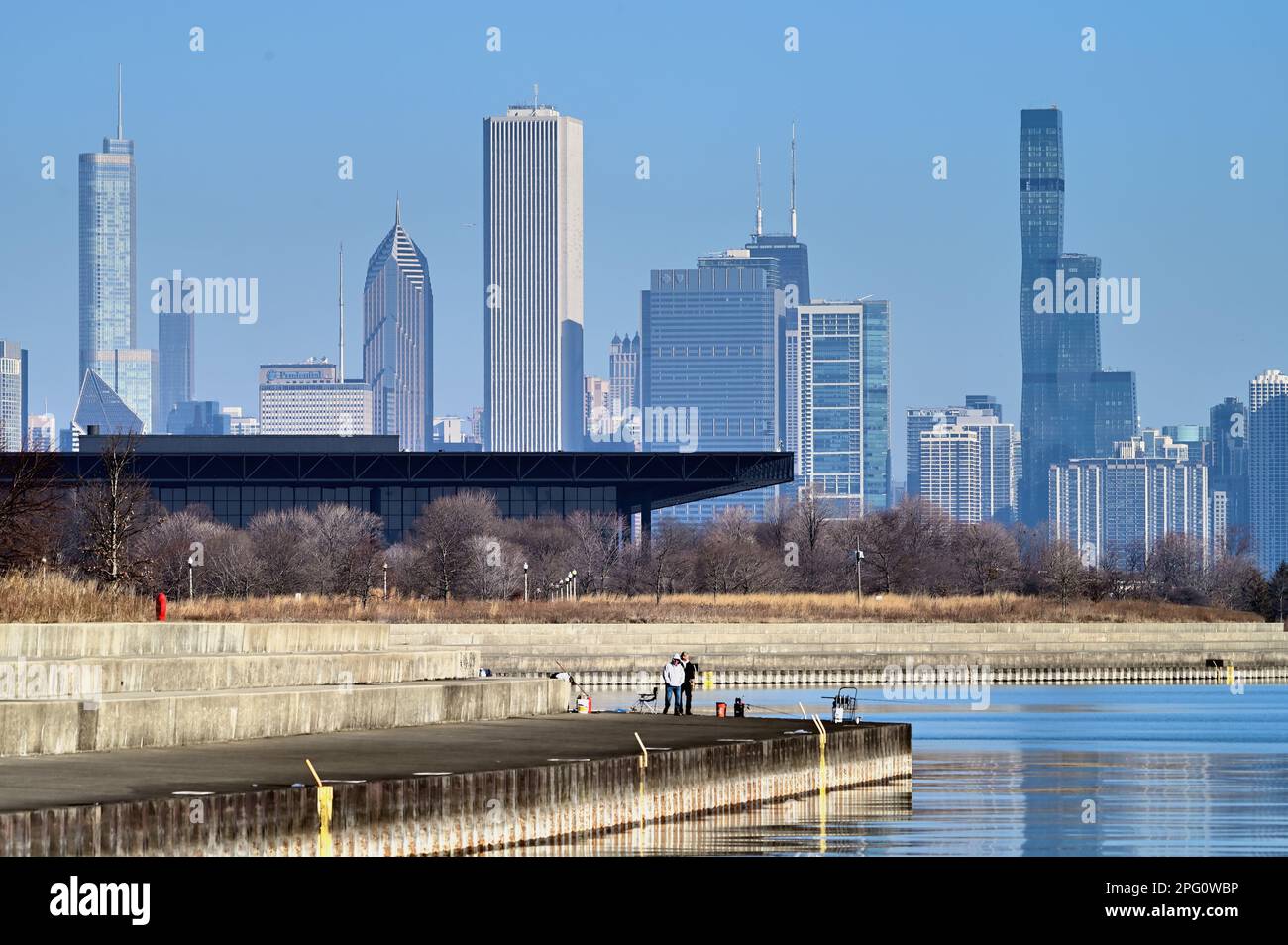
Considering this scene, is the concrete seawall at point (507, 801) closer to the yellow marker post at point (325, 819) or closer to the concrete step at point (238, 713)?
the yellow marker post at point (325, 819)

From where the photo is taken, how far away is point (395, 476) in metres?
158

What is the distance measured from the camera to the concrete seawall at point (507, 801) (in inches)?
933

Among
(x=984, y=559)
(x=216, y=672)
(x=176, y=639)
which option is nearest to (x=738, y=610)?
(x=984, y=559)

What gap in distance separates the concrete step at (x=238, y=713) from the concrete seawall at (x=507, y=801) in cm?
96

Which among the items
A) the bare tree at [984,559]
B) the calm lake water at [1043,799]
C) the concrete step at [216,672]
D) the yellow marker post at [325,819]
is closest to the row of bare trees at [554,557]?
the bare tree at [984,559]

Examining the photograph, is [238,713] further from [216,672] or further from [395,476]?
[395,476]

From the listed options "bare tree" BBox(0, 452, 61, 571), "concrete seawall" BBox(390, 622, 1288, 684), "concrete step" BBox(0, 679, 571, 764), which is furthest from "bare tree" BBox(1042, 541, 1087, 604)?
"concrete step" BBox(0, 679, 571, 764)

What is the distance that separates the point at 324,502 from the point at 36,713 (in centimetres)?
12790

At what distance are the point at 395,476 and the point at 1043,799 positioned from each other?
121 meters

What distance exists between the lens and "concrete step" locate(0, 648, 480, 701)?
3130 centimetres
